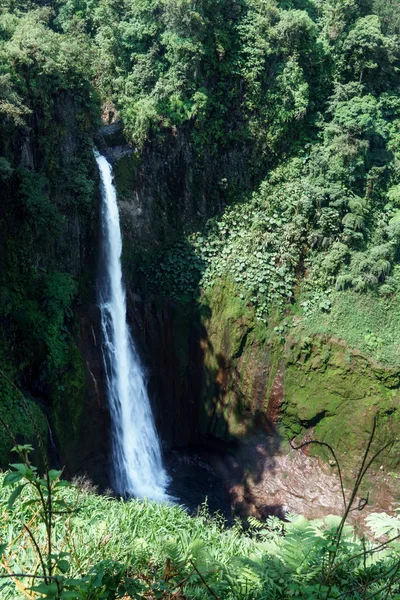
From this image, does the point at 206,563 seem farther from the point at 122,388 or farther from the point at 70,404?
the point at 122,388

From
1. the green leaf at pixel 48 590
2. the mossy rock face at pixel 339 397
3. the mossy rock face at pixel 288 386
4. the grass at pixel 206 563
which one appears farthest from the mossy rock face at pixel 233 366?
the green leaf at pixel 48 590

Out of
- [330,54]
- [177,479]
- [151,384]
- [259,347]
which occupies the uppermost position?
[330,54]

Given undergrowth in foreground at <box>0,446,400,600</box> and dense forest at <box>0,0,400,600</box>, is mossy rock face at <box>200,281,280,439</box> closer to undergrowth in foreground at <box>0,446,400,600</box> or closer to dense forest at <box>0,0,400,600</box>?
dense forest at <box>0,0,400,600</box>

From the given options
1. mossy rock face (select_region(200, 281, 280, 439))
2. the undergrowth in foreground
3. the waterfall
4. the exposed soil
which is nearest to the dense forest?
mossy rock face (select_region(200, 281, 280, 439))

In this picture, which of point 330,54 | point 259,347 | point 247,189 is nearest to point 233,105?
point 247,189

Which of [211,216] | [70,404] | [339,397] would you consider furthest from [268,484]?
[211,216]

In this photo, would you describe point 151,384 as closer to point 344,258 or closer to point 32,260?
point 32,260
